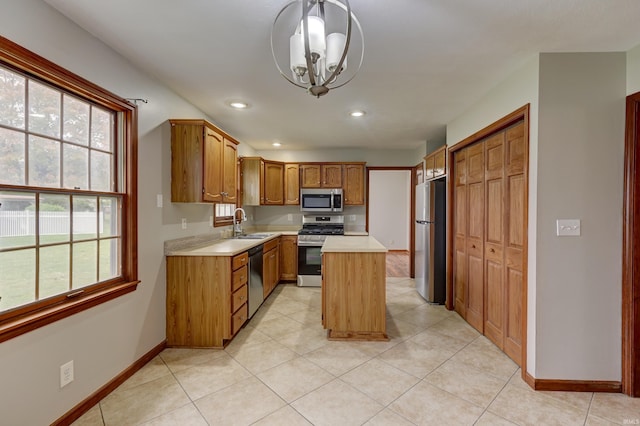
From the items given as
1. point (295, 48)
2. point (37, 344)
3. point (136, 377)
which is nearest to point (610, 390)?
point (295, 48)

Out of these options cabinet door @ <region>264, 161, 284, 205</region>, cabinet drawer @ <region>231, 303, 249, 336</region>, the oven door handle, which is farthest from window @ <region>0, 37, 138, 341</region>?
cabinet door @ <region>264, 161, 284, 205</region>

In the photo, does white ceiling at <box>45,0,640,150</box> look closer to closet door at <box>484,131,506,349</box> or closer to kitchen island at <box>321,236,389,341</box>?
closet door at <box>484,131,506,349</box>

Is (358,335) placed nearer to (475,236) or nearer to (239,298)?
(239,298)

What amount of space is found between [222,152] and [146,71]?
96 centimetres

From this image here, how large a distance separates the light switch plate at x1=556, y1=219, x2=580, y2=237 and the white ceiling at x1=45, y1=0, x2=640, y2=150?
1188 millimetres

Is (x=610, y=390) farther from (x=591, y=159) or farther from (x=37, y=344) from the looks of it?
(x=37, y=344)

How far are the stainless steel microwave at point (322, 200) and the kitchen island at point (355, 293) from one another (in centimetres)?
219

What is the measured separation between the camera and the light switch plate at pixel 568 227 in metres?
1.94

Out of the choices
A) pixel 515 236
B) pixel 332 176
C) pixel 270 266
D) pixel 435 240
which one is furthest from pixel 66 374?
pixel 332 176

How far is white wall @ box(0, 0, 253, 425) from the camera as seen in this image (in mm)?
1398

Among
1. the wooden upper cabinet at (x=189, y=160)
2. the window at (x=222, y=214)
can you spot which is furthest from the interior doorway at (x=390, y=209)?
the wooden upper cabinet at (x=189, y=160)

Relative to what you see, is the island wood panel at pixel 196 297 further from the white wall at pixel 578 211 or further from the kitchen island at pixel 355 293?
the white wall at pixel 578 211

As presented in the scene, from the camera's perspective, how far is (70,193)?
1699 millimetres

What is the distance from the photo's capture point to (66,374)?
1616mm
